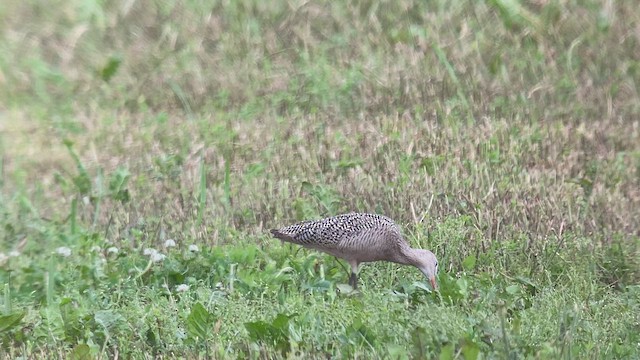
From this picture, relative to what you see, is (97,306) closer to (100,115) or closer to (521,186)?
(521,186)

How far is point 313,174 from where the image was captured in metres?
8.37

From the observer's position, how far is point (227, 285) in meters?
6.57

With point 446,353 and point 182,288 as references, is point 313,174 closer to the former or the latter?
point 182,288

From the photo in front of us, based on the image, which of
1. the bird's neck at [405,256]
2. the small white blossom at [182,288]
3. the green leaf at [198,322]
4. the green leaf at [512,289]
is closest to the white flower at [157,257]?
the small white blossom at [182,288]

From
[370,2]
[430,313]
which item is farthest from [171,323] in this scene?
[370,2]

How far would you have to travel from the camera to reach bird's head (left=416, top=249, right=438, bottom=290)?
20.9 feet

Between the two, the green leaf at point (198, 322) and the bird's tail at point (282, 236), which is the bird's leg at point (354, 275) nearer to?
the bird's tail at point (282, 236)

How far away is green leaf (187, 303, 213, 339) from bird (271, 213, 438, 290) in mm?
959

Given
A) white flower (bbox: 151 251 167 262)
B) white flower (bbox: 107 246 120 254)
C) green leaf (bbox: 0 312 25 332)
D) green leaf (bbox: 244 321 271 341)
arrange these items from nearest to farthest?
green leaf (bbox: 244 321 271 341), green leaf (bbox: 0 312 25 332), white flower (bbox: 151 251 167 262), white flower (bbox: 107 246 120 254)

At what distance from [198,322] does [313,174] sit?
278cm

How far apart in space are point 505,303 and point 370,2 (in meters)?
5.66

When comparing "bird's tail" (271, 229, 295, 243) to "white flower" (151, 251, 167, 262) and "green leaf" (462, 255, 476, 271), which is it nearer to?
"white flower" (151, 251, 167, 262)

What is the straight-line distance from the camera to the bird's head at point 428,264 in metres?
6.36

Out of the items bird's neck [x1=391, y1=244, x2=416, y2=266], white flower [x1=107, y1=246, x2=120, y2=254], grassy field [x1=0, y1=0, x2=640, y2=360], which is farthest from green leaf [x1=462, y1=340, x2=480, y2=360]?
white flower [x1=107, y1=246, x2=120, y2=254]
